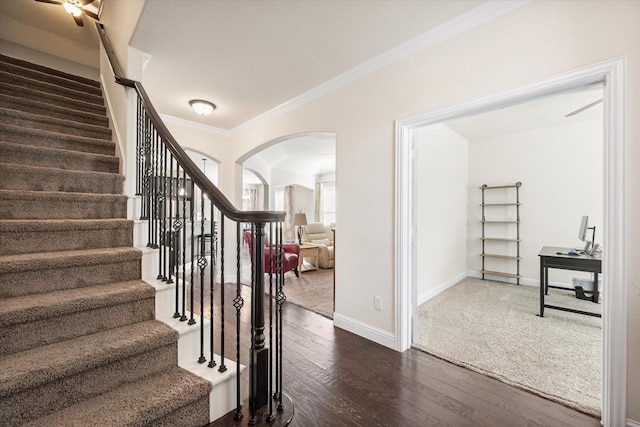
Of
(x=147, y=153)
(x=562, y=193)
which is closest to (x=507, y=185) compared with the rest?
(x=562, y=193)

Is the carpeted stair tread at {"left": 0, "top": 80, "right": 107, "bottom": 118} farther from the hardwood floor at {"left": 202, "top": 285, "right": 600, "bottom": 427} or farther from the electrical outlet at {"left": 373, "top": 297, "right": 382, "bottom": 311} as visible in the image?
the electrical outlet at {"left": 373, "top": 297, "right": 382, "bottom": 311}

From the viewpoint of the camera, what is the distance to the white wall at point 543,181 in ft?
14.3

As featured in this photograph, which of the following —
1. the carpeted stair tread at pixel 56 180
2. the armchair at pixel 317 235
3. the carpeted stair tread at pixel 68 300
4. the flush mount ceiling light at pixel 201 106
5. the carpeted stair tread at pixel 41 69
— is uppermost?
the carpeted stair tread at pixel 41 69

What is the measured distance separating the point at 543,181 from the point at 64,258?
20.5 ft

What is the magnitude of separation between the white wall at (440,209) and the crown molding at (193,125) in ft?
10.6

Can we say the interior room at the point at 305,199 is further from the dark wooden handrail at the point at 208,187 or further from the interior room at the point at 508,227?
the dark wooden handrail at the point at 208,187

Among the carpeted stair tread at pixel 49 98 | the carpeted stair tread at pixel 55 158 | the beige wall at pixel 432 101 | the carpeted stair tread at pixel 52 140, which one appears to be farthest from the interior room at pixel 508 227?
the carpeted stair tread at pixel 49 98

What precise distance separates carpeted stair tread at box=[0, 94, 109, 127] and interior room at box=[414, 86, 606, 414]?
390 cm

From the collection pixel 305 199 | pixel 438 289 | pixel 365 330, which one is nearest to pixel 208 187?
pixel 365 330

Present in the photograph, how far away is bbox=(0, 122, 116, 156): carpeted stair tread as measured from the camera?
211cm

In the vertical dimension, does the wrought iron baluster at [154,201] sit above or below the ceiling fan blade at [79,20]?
below

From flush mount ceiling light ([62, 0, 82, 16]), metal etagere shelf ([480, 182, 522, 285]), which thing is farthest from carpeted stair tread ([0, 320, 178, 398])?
metal etagere shelf ([480, 182, 522, 285])

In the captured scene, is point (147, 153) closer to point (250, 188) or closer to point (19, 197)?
point (19, 197)

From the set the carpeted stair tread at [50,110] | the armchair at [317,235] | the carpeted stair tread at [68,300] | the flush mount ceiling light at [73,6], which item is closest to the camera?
the carpeted stair tread at [68,300]
